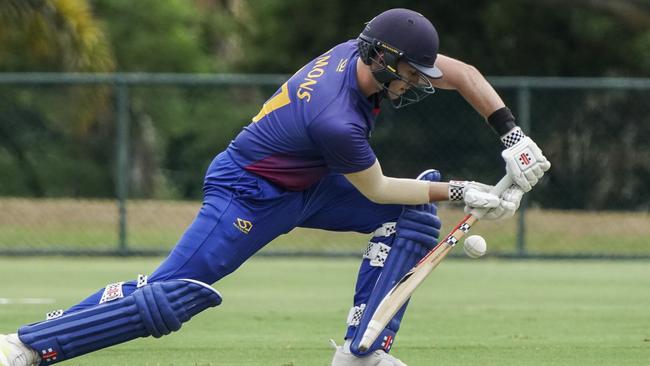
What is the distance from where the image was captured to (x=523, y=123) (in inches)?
635

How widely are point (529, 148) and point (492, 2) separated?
20254 millimetres

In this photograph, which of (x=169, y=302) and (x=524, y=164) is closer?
(x=169, y=302)

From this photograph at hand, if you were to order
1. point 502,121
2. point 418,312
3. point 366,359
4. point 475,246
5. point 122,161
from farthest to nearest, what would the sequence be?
point 122,161 < point 418,312 < point 502,121 < point 366,359 < point 475,246

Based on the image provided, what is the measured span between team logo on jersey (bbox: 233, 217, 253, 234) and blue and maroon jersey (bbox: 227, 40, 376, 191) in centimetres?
27

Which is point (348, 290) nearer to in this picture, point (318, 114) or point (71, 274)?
point (71, 274)

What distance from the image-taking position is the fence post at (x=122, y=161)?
16.2m

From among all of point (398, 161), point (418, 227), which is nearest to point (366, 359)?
point (418, 227)

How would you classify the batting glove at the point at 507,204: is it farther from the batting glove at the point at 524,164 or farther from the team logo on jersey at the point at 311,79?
the team logo on jersey at the point at 311,79

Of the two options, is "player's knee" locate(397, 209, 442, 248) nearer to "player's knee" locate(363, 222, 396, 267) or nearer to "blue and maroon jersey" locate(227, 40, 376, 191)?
"player's knee" locate(363, 222, 396, 267)

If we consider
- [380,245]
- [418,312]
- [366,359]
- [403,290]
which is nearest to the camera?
[403,290]

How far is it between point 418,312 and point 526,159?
3926 mm

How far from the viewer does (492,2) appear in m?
26.5

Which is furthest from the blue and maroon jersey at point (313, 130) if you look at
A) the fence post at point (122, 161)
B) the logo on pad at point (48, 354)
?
the fence post at point (122, 161)

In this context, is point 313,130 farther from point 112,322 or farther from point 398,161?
point 398,161
